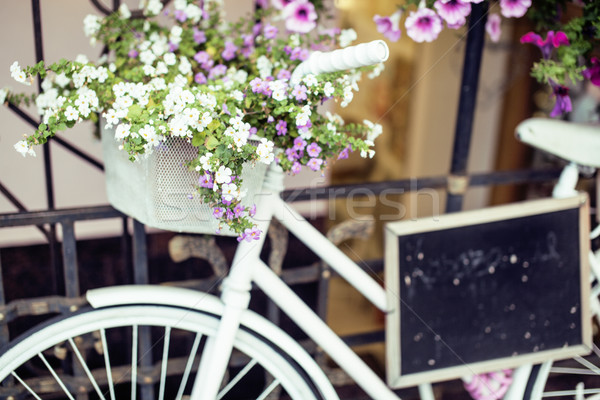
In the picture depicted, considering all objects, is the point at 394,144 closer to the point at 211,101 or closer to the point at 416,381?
the point at 416,381

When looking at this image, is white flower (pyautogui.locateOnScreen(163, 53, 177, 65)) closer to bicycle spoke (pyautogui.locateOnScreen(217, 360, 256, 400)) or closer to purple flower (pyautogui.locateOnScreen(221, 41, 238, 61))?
purple flower (pyautogui.locateOnScreen(221, 41, 238, 61))

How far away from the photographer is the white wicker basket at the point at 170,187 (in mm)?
1137

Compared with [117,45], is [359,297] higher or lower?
lower

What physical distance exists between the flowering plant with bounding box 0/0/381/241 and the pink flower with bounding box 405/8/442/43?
142 mm

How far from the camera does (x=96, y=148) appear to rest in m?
2.26

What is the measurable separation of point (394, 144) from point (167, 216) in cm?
344

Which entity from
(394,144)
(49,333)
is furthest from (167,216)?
(394,144)

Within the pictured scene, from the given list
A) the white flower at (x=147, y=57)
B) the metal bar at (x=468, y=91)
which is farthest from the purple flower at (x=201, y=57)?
the metal bar at (x=468, y=91)

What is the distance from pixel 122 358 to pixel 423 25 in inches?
58.2

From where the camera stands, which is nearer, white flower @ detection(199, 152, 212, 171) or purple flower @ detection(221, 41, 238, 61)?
white flower @ detection(199, 152, 212, 171)

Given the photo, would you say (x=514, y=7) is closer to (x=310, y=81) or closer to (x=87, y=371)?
(x=310, y=81)

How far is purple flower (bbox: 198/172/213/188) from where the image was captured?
1.10m

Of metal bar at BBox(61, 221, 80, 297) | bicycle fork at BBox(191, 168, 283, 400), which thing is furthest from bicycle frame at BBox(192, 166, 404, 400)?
metal bar at BBox(61, 221, 80, 297)

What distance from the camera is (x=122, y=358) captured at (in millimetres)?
2008
